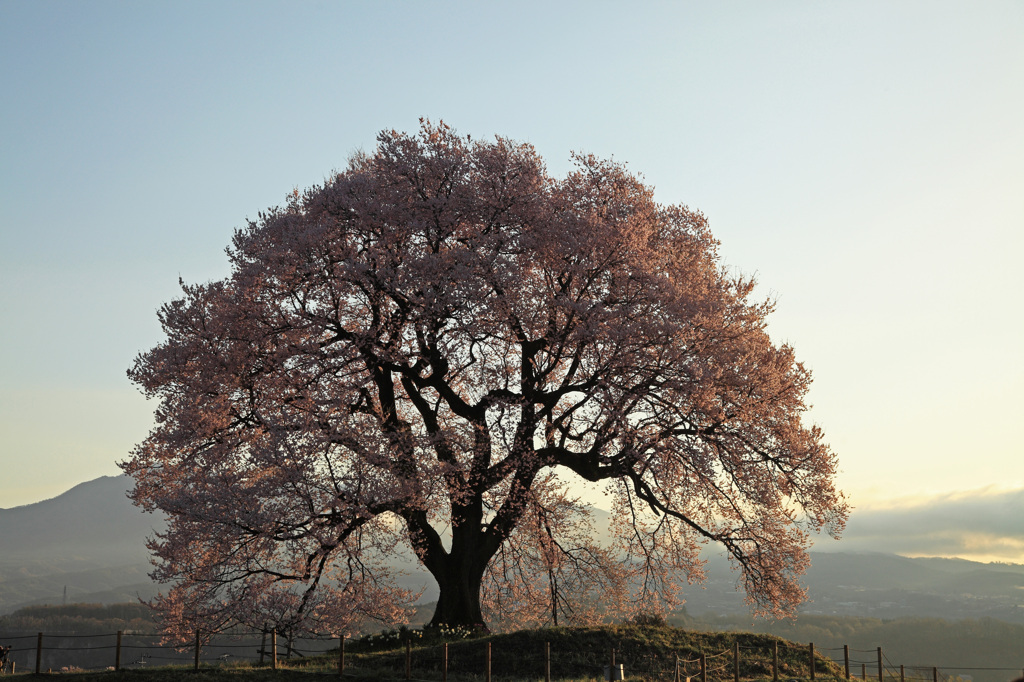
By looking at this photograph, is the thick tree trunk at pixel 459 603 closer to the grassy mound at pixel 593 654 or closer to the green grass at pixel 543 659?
the green grass at pixel 543 659

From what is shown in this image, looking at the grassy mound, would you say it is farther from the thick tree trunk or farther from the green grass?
the thick tree trunk

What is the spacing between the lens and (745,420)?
2333 centimetres

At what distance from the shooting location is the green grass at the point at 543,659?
2042cm

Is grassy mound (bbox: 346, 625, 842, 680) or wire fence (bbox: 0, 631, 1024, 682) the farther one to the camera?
grassy mound (bbox: 346, 625, 842, 680)

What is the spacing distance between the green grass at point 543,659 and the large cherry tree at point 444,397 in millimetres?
1732

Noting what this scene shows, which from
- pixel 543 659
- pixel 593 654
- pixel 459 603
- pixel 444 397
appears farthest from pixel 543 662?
pixel 444 397

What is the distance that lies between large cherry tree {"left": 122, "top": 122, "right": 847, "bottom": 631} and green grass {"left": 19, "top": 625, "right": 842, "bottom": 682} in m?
1.73

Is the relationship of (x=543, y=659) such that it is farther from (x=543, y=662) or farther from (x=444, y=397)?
(x=444, y=397)

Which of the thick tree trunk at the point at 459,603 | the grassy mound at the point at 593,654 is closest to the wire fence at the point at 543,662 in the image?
the grassy mound at the point at 593,654

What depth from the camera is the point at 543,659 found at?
72.4ft

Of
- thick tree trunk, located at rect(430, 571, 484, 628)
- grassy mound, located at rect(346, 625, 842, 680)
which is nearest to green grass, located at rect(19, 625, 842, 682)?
grassy mound, located at rect(346, 625, 842, 680)

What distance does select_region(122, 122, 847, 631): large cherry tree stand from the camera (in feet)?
72.5

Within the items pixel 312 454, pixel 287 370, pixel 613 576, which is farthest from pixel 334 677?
pixel 613 576

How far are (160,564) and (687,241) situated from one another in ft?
65.9
